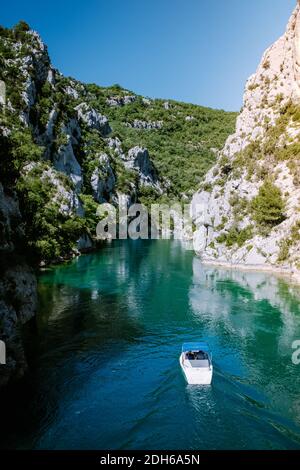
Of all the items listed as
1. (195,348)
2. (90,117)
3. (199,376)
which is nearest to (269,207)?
(195,348)

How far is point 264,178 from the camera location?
70250 millimetres

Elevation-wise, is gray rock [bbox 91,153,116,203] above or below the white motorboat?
above

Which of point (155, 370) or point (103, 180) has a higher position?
point (103, 180)

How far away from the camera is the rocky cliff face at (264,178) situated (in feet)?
206

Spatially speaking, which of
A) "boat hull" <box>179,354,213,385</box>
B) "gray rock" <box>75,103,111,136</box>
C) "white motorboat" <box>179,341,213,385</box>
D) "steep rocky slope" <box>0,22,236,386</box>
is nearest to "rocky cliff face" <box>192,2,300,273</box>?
"steep rocky slope" <box>0,22,236,386</box>

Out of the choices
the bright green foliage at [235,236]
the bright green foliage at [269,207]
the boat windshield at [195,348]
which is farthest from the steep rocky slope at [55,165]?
the bright green foliage at [269,207]

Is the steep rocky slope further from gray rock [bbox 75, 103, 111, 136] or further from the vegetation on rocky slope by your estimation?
gray rock [bbox 75, 103, 111, 136]

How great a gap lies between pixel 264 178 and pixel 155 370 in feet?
167

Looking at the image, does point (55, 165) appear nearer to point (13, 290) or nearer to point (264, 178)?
point (264, 178)

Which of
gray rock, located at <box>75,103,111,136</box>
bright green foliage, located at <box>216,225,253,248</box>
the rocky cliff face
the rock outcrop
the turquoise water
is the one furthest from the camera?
gray rock, located at <box>75,103,111,136</box>

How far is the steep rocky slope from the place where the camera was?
99.5 feet

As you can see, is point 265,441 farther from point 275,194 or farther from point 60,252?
point 60,252

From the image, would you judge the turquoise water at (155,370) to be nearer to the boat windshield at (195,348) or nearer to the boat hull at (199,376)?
the boat hull at (199,376)

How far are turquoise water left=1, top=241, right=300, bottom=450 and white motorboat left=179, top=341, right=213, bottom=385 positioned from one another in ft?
2.06
